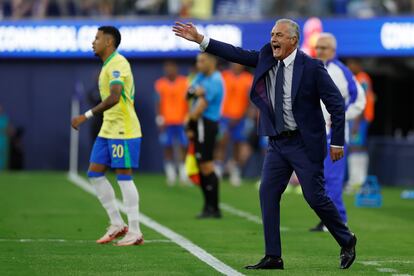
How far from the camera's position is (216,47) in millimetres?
Result: 9258

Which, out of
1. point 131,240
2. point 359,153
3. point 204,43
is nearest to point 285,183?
point 204,43

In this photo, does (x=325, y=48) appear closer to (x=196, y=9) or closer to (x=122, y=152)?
(x=122, y=152)

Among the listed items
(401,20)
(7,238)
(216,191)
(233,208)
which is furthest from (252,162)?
(7,238)

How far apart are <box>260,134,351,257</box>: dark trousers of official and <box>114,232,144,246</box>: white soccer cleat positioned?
2063 millimetres

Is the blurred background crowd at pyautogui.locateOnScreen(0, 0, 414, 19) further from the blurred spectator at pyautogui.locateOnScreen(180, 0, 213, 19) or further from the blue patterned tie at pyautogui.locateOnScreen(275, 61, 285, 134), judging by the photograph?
the blue patterned tie at pyautogui.locateOnScreen(275, 61, 285, 134)

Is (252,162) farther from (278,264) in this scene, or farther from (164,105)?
(278,264)

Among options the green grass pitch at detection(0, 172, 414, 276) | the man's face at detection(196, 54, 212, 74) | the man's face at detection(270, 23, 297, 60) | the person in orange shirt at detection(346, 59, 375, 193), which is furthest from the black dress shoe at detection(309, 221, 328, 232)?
the person in orange shirt at detection(346, 59, 375, 193)

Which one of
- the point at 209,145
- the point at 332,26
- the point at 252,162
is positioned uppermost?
the point at 332,26

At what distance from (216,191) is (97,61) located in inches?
452

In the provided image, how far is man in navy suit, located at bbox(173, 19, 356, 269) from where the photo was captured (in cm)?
920

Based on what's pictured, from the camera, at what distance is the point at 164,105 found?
23531 mm

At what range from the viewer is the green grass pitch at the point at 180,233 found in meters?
9.40

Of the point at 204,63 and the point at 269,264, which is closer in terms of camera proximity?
the point at 269,264

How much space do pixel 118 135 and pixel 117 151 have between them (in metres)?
0.16
